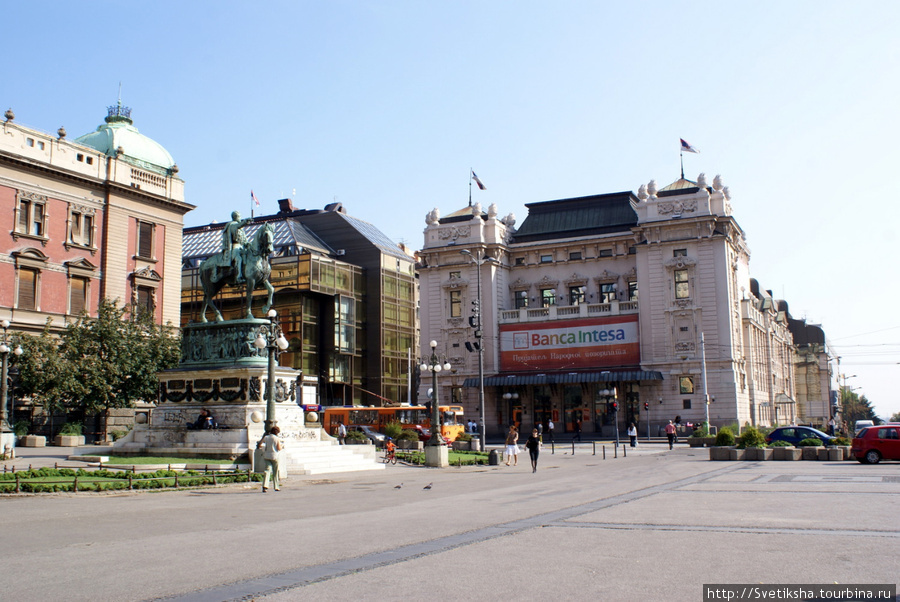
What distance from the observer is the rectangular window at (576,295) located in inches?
2739

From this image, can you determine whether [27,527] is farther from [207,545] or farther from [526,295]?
[526,295]

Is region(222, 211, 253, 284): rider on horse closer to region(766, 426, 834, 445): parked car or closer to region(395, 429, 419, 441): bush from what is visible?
region(395, 429, 419, 441): bush

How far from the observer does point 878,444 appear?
29.8m

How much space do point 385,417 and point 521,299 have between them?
22197mm

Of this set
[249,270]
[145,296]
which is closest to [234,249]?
[249,270]

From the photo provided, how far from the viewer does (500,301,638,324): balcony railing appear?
66.1 metres

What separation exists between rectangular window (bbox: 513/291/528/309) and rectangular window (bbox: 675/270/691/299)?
13.8m

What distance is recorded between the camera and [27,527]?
13039 millimetres

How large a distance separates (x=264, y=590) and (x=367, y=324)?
6978 cm

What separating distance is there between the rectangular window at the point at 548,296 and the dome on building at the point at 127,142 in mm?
32355

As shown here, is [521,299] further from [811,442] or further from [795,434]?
[811,442]

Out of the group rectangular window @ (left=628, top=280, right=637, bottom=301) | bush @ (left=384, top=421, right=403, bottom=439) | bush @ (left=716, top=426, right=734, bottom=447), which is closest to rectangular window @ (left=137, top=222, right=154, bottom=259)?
bush @ (left=384, top=421, right=403, bottom=439)

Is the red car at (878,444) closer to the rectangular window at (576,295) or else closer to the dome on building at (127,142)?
the rectangular window at (576,295)

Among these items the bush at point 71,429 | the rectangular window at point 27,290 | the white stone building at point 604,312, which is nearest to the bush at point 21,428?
the bush at point 71,429
